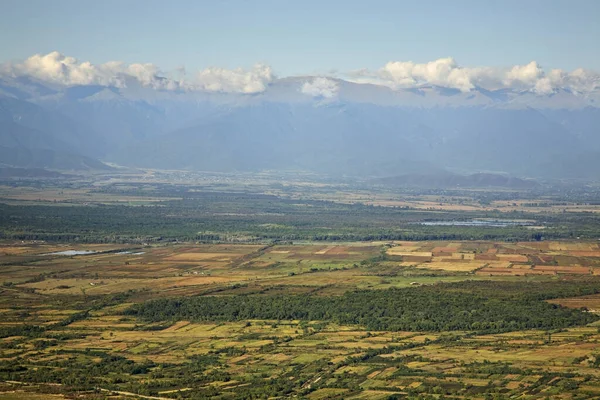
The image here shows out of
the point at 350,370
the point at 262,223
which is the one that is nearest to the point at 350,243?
the point at 262,223

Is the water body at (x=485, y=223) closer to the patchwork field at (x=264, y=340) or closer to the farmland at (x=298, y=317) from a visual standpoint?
the farmland at (x=298, y=317)

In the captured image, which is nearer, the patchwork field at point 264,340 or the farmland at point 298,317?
the patchwork field at point 264,340

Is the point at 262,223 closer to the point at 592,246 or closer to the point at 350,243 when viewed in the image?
the point at 350,243

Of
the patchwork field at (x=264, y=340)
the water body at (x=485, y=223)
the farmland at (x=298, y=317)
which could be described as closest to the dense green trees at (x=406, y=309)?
the farmland at (x=298, y=317)

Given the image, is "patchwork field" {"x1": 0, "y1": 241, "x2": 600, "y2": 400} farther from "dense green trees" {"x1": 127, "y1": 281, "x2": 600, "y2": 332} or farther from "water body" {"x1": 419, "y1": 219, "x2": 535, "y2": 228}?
"water body" {"x1": 419, "y1": 219, "x2": 535, "y2": 228}

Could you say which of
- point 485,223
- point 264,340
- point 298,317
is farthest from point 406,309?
point 485,223

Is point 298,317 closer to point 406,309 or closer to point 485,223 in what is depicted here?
point 406,309

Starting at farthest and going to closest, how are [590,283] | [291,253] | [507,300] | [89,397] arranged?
[291,253] < [590,283] < [507,300] < [89,397]

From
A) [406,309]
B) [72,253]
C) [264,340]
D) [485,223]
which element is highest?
[485,223]
